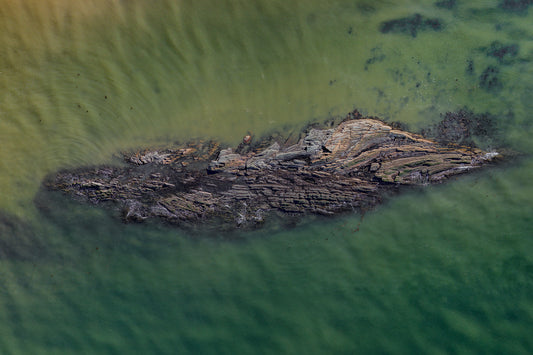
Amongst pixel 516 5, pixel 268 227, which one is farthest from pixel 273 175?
pixel 516 5

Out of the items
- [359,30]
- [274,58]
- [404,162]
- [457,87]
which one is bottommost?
[404,162]

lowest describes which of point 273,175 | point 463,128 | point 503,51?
point 273,175

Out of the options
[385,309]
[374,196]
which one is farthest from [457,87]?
[385,309]

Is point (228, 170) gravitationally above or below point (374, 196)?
above

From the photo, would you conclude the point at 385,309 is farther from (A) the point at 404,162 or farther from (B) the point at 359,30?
(B) the point at 359,30

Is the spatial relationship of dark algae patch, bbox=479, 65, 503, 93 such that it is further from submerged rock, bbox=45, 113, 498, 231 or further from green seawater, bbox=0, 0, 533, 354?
submerged rock, bbox=45, 113, 498, 231

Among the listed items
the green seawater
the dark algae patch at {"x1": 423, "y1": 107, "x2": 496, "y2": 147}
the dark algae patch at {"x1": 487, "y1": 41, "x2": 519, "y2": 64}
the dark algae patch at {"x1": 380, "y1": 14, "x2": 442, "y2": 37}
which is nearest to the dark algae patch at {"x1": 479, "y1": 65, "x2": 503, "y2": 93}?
the green seawater

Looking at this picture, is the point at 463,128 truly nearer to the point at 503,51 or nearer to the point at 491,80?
the point at 491,80
